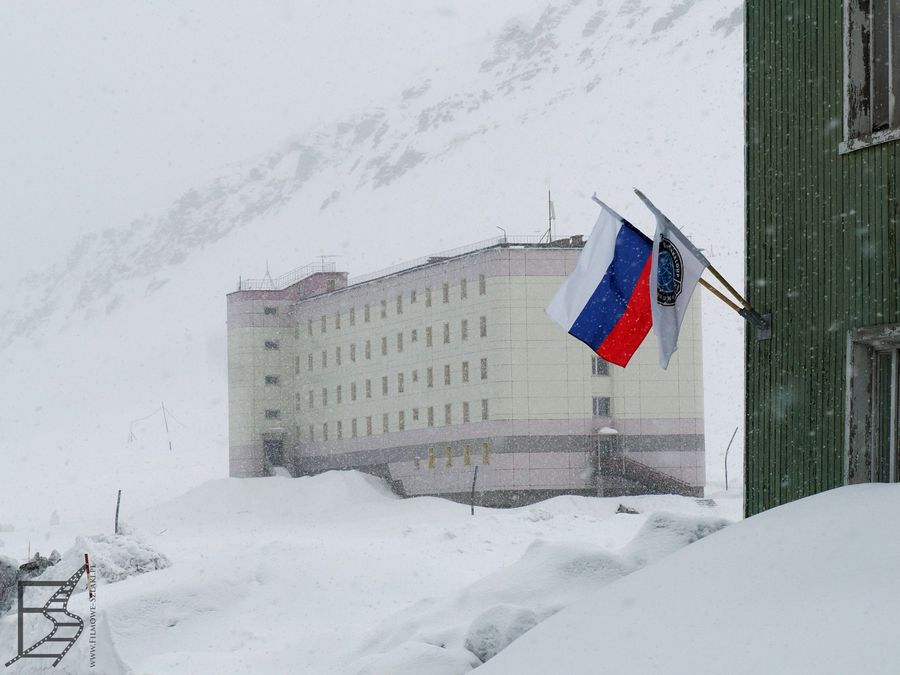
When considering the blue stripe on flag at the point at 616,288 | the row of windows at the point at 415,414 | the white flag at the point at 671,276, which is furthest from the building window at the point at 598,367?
the white flag at the point at 671,276

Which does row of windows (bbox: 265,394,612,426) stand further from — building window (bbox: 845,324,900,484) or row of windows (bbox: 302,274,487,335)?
building window (bbox: 845,324,900,484)

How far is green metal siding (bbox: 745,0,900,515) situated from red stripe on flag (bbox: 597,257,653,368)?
119 centimetres

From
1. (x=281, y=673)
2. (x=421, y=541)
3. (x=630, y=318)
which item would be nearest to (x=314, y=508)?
(x=421, y=541)

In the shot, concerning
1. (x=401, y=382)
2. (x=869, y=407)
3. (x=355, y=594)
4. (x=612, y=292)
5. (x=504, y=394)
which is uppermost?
(x=612, y=292)

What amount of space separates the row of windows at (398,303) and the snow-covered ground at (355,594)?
1623cm

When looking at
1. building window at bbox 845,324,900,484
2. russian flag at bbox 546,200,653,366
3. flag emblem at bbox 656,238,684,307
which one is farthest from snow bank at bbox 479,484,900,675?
russian flag at bbox 546,200,653,366

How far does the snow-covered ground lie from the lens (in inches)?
627

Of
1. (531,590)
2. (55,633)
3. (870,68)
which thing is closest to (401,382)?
(55,633)

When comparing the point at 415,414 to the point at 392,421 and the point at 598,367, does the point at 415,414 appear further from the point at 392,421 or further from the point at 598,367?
the point at 598,367

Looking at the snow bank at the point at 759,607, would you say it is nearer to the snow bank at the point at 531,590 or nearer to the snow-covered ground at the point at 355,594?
the snow-covered ground at the point at 355,594

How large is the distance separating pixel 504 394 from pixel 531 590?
56.7 m

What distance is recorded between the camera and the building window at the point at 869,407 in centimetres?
1266

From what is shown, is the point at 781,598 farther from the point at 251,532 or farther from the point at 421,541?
the point at 251,532

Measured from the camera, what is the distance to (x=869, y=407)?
41.9ft
